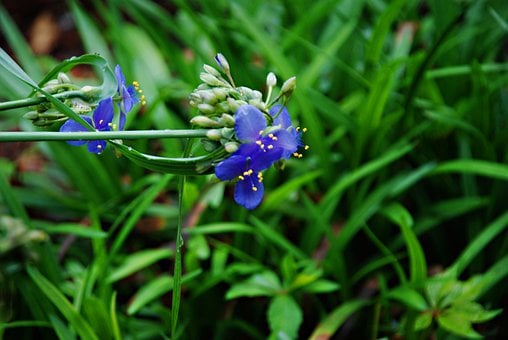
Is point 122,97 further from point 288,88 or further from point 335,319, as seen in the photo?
point 335,319

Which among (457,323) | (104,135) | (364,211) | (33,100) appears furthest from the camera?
(364,211)

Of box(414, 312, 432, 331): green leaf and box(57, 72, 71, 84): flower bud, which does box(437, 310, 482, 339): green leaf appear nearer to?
box(414, 312, 432, 331): green leaf

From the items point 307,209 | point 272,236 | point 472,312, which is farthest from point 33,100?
point 307,209

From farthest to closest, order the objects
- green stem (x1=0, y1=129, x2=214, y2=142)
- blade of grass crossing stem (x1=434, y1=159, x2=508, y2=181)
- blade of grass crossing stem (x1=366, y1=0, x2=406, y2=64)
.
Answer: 1. blade of grass crossing stem (x1=366, y1=0, x2=406, y2=64)
2. blade of grass crossing stem (x1=434, y1=159, x2=508, y2=181)
3. green stem (x1=0, y1=129, x2=214, y2=142)

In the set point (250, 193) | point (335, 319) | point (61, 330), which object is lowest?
point (335, 319)

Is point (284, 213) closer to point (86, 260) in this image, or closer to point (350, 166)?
point (350, 166)

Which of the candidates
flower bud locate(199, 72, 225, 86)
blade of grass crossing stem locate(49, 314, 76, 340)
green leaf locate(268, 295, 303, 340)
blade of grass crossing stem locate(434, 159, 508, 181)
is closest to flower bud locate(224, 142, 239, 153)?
flower bud locate(199, 72, 225, 86)

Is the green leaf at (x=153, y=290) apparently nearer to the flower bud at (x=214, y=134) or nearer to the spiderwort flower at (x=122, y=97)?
the spiderwort flower at (x=122, y=97)
